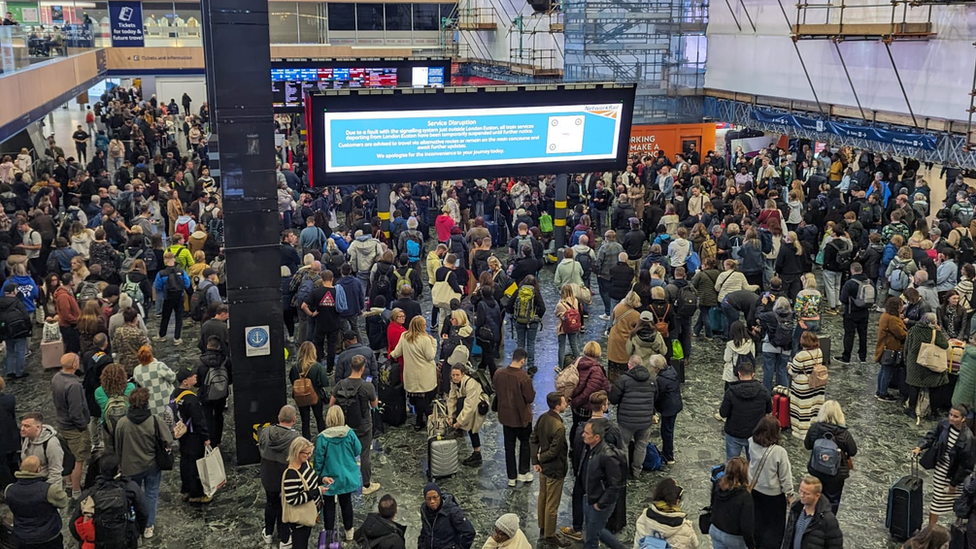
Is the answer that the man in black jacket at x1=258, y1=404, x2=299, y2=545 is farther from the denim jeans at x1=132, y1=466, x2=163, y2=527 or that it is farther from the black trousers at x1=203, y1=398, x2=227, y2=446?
the black trousers at x1=203, y1=398, x2=227, y2=446

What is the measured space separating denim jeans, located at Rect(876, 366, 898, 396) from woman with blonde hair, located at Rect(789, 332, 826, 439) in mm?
2287

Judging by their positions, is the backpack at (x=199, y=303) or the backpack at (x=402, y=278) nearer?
→ the backpack at (x=199, y=303)

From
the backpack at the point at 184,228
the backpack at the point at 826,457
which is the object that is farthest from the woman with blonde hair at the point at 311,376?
the backpack at the point at 184,228

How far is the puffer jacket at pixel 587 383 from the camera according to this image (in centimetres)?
853

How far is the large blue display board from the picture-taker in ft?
47.5

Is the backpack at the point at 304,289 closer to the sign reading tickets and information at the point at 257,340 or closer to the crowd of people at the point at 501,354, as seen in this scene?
the crowd of people at the point at 501,354

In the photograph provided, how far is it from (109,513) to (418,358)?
359 cm

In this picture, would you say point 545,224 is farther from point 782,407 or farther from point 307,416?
point 307,416

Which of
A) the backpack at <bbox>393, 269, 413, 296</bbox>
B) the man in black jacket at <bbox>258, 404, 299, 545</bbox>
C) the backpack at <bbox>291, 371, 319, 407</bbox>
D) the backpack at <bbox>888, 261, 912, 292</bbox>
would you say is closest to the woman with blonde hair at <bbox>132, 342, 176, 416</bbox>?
the backpack at <bbox>291, 371, 319, 407</bbox>

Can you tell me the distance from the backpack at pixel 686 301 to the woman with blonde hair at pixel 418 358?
11.2 ft

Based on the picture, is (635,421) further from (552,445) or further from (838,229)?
(838,229)

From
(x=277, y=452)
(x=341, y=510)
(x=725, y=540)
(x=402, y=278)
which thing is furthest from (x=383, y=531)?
(x=402, y=278)

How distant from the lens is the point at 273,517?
7.89 metres

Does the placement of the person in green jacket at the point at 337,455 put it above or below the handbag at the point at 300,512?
above
